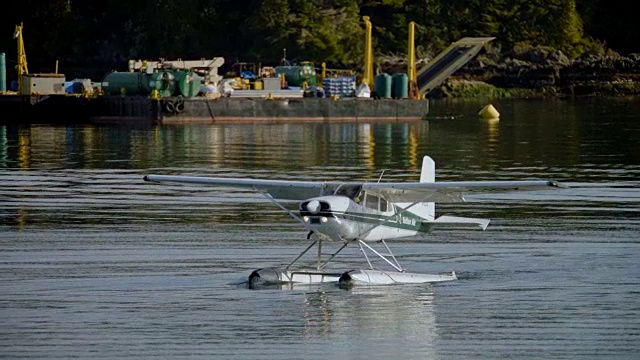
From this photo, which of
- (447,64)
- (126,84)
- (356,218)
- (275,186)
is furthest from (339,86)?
(356,218)

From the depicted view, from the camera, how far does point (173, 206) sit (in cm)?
2625

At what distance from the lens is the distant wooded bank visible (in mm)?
79750

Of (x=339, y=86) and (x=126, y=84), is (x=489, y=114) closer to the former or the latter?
(x=339, y=86)

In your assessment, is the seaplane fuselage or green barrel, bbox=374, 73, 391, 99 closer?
the seaplane fuselage

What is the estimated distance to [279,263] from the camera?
1964cm

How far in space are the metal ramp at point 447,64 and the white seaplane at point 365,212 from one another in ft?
142

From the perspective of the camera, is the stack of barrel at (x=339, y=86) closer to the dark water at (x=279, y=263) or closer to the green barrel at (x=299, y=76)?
the green barrel at (x=299, y=76)

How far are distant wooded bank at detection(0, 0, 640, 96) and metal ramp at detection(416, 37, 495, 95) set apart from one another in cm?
1459

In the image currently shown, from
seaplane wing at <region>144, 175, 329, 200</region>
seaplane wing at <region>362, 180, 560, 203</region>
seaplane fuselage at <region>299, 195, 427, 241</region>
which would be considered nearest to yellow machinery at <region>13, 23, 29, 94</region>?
seaplane wing at <region>144, 175, 329, 200</region>

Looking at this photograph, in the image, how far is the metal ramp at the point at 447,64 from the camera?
6291 cm

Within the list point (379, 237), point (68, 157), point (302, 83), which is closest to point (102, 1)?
point (302, 83)

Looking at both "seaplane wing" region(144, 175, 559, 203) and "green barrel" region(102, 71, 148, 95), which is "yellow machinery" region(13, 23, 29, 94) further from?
"seaplane wing" region(144, 175, 559, 203)

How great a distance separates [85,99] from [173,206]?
2934 centimetres

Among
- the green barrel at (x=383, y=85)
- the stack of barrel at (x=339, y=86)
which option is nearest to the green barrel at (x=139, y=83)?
the stack of barrel at (x=339, y=86)
